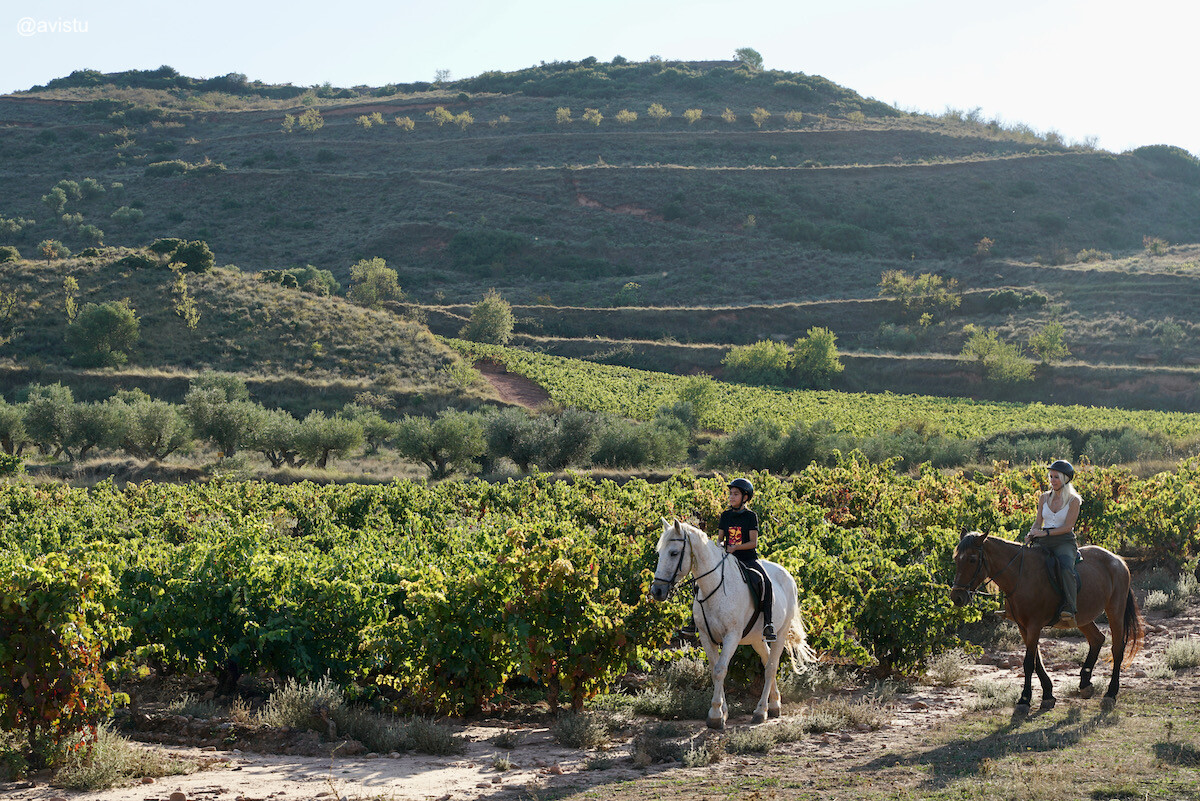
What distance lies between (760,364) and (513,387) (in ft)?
64.3

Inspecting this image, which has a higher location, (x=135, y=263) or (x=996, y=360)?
(x=135, y=263)

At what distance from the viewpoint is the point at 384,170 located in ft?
327

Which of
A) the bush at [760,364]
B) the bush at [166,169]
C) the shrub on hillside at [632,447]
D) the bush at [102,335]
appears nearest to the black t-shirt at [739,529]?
the shrub on hillside at [632,447]

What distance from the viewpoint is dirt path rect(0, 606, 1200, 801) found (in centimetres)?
710

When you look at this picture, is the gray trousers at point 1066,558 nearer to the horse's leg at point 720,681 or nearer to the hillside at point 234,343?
the horse's leg at point 720,681

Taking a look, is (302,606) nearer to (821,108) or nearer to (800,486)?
(800,486)

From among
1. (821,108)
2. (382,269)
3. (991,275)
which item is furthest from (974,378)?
(821,108)

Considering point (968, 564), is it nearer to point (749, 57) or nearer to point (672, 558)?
point (672, 558)

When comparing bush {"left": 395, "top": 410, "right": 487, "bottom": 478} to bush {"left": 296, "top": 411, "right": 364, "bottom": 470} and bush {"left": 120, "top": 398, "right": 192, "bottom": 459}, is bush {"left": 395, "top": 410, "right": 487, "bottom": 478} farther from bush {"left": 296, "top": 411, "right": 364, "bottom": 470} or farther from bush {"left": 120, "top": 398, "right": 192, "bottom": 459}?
bush {"left": 120, "top": 398, "right": 192, "bottom": 459}

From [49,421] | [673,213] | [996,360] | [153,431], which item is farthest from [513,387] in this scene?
[673,213]

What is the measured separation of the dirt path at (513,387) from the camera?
48.4 metres

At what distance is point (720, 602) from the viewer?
30.2 ft

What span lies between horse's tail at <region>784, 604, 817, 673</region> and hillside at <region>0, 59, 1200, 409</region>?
42770 mm

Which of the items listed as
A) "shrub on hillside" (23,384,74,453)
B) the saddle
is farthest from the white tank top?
"shrub on hillside" (23,384,74,453)
